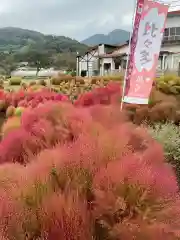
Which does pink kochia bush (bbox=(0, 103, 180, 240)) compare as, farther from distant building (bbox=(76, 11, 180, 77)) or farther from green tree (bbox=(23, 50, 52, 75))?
green tree (bbox=(23, 50, 52, 75))

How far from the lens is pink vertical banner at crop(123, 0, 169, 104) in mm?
4281

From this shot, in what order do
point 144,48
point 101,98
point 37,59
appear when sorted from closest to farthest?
1. point 144,48
2. point 101,98
3. point 37,59

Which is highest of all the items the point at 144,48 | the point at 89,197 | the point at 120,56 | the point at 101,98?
the point at 120,56

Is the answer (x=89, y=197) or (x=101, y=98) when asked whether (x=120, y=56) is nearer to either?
(x=101, y=98)

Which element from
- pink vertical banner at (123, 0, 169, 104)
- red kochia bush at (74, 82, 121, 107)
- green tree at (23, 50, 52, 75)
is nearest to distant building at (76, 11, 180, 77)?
red kochia bush at (74, 82, 121, 107)

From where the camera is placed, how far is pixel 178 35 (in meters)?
26.7

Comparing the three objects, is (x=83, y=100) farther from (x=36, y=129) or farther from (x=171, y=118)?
(x=36, y=129)

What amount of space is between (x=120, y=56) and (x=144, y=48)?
26936 mm

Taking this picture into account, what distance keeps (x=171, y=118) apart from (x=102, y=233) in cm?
441

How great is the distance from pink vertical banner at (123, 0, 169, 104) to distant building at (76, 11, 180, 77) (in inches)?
804

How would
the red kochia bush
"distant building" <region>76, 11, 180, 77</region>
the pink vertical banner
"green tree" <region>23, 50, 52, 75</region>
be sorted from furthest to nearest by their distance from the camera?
"green tree" <region>23, 50, 52, 75</region> < "distant building" <region>76, 11, 180, 77</region> < the red kochia bush < the pink vertical banner

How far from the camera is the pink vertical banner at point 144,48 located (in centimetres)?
428

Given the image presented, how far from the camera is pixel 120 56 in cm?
3078

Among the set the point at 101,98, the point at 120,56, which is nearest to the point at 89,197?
the point at 101,98
